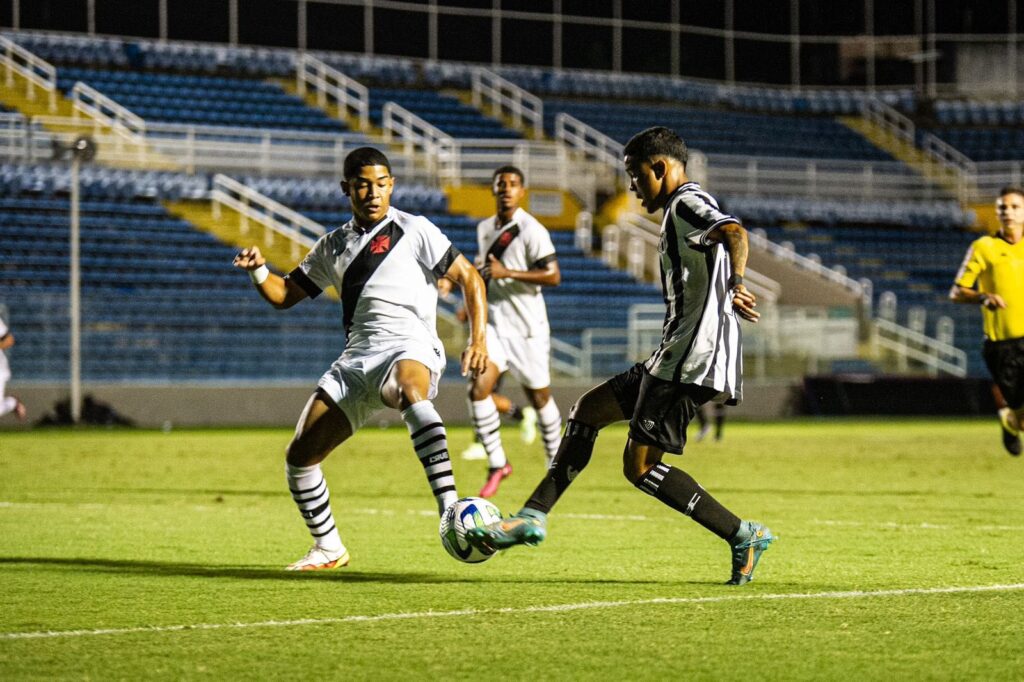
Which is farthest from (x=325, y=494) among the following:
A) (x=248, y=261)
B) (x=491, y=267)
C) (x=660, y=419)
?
(x=491, y=267)

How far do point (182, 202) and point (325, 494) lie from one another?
953 inches

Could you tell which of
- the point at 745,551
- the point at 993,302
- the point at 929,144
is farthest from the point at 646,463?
the point at 929,144

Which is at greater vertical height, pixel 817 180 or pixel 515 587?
pixel 817 180

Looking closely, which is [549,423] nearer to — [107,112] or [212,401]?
[212,401]

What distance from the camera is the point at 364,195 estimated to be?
299 inches

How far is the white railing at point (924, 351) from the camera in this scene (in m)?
29.8

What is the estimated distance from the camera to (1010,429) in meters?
13.7

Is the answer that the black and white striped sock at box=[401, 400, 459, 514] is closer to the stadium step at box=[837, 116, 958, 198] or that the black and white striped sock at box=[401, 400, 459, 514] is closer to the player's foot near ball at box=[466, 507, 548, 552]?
the player's foot near ball at box=[466, 507, 548, 552]

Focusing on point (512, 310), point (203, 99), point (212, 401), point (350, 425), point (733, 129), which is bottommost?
point (212, 401)

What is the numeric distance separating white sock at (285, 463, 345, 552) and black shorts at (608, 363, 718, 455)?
1.66 metres

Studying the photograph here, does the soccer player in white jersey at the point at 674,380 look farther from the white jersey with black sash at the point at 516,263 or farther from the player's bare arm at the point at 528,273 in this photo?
the white jersey with black sash at the point at 516,263

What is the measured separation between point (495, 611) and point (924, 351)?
25.0 metres

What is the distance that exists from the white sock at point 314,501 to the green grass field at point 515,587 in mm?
188

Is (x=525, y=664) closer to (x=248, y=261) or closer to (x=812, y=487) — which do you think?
(x=248, y=261)
